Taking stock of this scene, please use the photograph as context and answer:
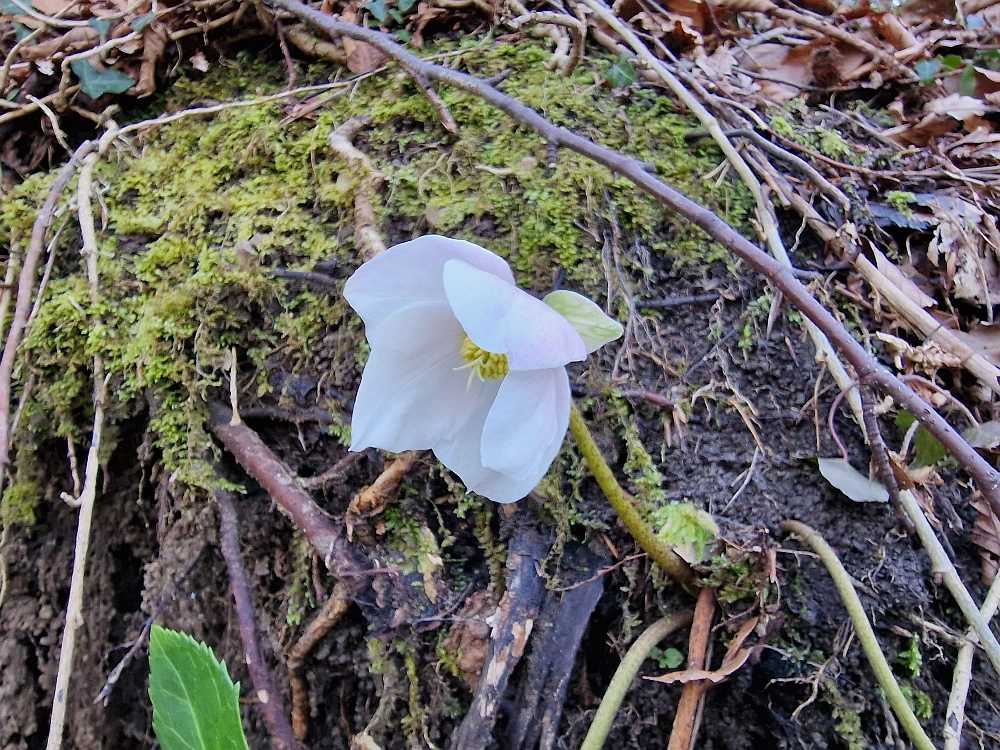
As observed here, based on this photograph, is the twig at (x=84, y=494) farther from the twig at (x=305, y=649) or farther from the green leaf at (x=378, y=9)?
the green leaf at (x=378, y=9)

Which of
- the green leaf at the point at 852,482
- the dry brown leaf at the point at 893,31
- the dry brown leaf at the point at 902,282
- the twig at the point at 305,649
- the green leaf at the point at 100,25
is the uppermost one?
the green leaf at the point at 100,25

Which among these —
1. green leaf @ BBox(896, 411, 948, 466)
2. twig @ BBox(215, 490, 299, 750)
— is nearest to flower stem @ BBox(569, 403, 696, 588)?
green leaf @ BBox(896, 411, 948, 466)

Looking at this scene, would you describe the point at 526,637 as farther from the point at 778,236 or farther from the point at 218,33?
the point at 218,33

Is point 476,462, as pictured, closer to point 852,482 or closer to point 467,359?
point 467,359

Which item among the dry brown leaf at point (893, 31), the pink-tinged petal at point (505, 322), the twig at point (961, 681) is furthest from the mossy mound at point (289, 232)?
the dry brown leaf at point (893, 31)

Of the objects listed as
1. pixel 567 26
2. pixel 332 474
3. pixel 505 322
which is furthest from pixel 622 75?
pixel 332 474

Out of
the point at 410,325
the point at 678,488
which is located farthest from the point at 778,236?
the point at 410,325
